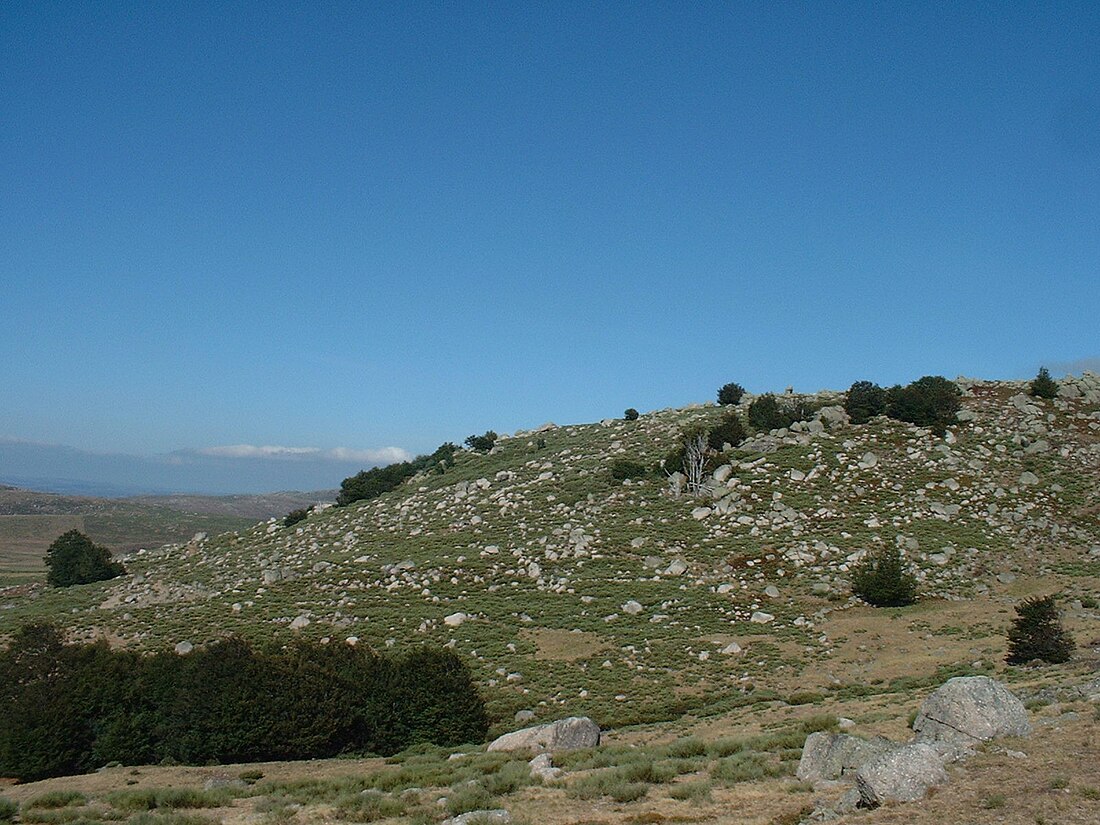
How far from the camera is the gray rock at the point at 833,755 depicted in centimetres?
1298

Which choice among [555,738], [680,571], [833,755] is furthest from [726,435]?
[833,755]

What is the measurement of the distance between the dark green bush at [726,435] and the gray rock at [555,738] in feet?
119

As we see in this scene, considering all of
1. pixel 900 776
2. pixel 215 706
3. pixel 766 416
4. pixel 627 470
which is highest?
pixel 766 416

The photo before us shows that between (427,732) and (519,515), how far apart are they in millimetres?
27145

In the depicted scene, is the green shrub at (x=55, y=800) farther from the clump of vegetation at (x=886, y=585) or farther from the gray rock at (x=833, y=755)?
the clump of vegetation at (x=886, y=585)

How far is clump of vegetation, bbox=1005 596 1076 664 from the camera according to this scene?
2444cm

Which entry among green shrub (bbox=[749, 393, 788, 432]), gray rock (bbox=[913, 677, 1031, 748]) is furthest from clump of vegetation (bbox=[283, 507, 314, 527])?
gray rock (bbox=[913, 677, 1031, 748])

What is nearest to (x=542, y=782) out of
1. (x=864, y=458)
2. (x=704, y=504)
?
(x=704, y=504)

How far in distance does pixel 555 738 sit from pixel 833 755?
796 cm

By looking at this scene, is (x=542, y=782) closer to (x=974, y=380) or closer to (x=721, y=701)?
(x=721, y=701)

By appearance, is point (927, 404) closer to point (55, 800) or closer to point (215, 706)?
point (215, 706)

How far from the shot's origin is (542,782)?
48.0ft

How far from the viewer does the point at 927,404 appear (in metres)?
54.4

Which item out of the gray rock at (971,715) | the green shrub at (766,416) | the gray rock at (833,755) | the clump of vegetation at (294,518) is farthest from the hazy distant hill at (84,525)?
the gray rock at (971,715)
